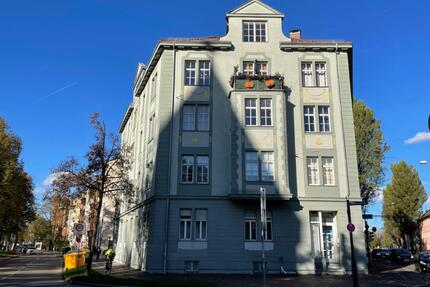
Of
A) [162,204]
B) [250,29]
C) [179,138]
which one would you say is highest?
[250,29]

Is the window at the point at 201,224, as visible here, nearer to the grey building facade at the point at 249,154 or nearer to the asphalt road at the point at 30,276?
the grey building facade at the point at 249,154

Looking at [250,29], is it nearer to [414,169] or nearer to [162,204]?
[162,204]

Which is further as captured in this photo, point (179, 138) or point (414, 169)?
point (414, 169)

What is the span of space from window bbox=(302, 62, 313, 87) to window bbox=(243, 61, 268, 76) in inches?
107

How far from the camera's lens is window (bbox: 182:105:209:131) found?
2812cm

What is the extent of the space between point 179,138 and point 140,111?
1110 cm

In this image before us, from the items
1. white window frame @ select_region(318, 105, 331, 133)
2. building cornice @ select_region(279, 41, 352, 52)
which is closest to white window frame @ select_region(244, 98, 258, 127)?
white window frame @ select_region(318, 105, 331, 133)

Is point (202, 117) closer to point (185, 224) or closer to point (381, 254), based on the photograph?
point (185, 224)

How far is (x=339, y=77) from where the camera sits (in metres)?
29.2

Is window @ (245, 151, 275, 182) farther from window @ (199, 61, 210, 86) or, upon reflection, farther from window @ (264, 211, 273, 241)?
window @ (199, 61, 210, 86)

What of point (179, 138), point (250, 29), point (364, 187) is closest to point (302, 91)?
point (250, 29)

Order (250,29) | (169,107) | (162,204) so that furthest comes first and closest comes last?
1. (250,29)
2. (169,107)
3. (162,204)

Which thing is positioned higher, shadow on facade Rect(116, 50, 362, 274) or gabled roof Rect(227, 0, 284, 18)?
gabled roof Rect(227, 0, 284, 18)

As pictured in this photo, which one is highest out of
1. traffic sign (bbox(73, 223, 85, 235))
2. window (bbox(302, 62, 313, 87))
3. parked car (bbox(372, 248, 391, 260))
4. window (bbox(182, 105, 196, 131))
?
window (bbox(302, 62, 313, 87))
